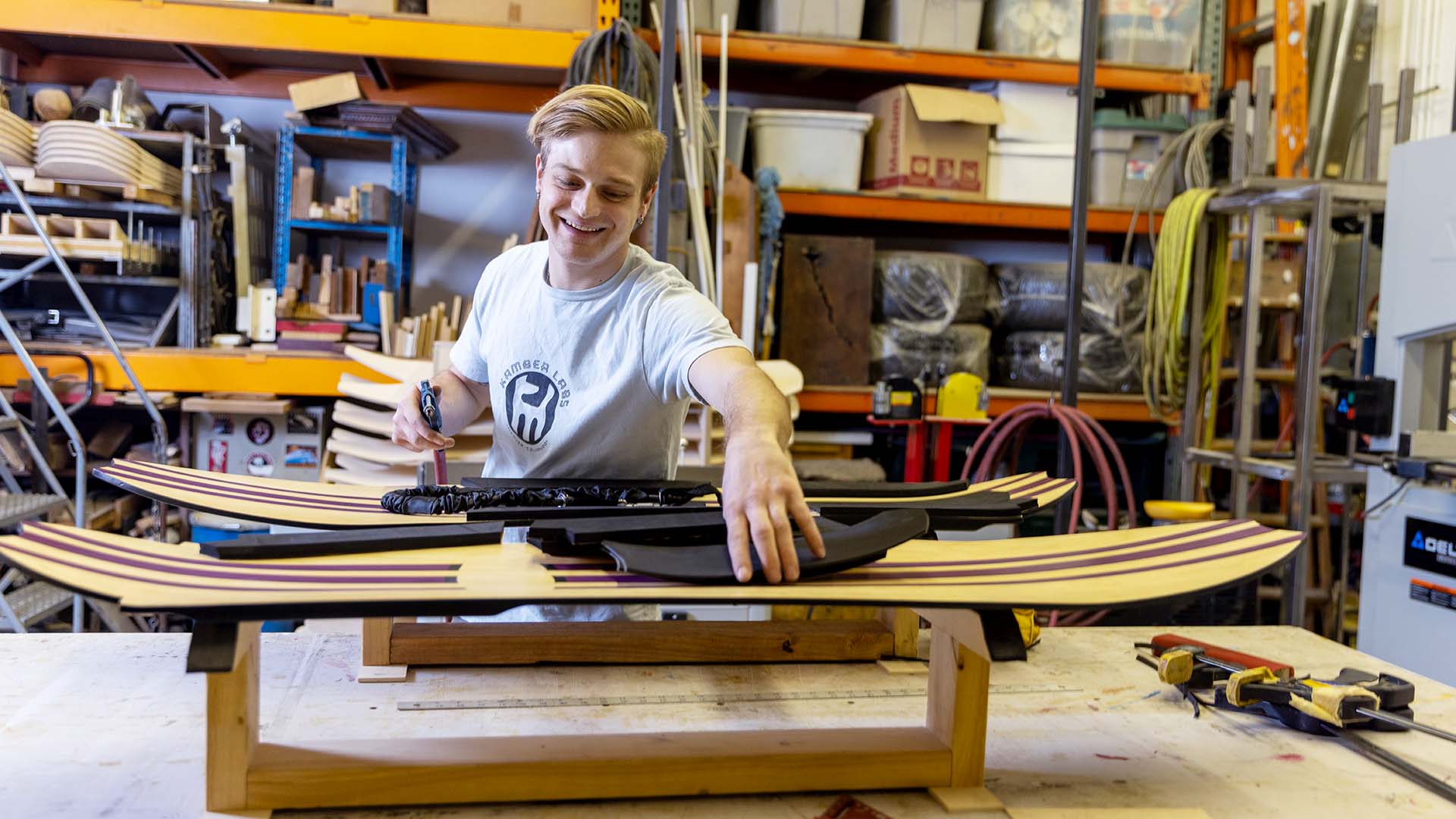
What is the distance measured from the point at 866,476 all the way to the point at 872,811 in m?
2.84

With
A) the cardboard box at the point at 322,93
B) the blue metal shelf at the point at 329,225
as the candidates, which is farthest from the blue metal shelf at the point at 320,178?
the cardboard box at the point at 322,93

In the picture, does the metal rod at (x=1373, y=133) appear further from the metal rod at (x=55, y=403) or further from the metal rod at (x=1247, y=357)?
the metal rod at (x=55, y=403)

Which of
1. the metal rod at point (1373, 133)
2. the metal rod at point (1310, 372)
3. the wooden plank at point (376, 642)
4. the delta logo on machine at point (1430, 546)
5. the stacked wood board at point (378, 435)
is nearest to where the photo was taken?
the wooden plank at point (376, 642)

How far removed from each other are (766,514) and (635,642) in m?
0.49

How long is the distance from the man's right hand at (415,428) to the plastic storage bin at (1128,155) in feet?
12.0

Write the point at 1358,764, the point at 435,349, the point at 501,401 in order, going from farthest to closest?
the point at 435,349 → the point at 501,401 → the point at 1358,764

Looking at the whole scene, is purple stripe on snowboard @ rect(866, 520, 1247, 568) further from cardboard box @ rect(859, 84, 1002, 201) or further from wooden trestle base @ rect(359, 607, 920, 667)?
cardboard box @ rect(859, 84, 1002, 201)

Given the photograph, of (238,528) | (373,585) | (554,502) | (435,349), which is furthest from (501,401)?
(238,528)

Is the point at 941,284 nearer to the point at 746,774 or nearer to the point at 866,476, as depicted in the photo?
the point at 866,476

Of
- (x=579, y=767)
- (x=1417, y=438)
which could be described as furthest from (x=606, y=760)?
(x=1417, y=438)

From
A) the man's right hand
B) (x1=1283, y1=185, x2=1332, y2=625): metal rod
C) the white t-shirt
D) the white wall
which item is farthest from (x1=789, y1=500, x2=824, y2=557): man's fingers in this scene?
the white wall

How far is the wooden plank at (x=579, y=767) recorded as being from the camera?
1.04m

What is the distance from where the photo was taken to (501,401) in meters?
1.83

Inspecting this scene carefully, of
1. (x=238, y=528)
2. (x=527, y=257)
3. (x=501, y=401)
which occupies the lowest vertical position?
(x=238, y=528)
